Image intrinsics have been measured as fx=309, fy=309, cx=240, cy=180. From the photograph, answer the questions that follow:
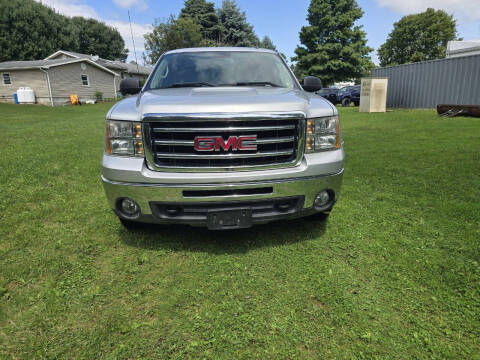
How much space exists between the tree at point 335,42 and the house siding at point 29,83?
93.6ft

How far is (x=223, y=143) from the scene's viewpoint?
2.43m

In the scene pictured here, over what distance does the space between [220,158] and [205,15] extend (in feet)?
174

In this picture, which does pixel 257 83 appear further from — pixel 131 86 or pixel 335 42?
pixel 335 42

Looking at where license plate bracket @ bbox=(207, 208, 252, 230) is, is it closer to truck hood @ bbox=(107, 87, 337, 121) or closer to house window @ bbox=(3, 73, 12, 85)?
truck hood @ bbox=(107, 87, 337, 121)

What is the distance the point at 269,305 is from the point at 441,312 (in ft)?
3.73

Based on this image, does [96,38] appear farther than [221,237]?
Yes

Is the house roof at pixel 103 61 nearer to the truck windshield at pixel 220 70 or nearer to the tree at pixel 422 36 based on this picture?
the truck windshield at pixel 220 70

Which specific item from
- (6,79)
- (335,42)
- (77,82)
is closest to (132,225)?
(77,82)

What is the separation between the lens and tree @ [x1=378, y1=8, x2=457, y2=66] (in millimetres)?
47562

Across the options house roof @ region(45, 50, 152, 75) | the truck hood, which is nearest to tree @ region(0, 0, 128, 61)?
house roof @ region(45, 50, 152, 75)

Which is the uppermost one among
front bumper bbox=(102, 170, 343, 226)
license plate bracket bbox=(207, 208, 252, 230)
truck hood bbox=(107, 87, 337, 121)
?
truck hood bbox=(107, 87, 337, 121)

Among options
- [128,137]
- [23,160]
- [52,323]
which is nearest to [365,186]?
[128,137]

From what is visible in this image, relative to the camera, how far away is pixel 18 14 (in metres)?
39.6

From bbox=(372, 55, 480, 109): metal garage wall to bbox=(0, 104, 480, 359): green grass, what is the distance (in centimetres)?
1400
